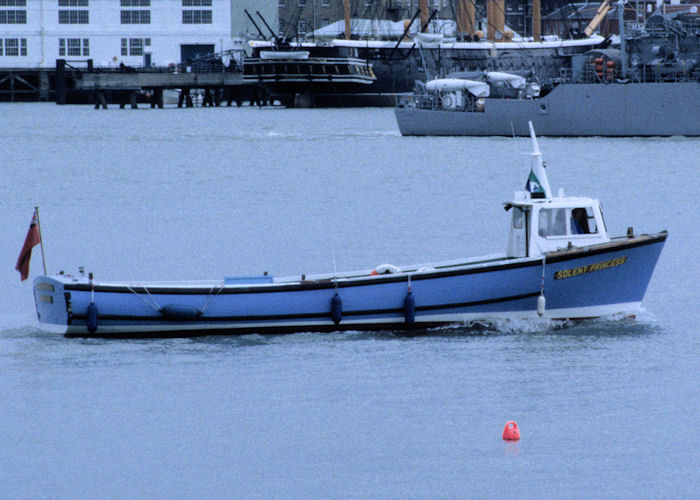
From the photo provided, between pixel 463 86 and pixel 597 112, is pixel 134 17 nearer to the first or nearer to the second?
pixel 463 86

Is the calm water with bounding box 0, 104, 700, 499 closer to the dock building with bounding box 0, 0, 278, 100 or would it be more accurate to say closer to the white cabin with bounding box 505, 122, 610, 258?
the white cabin with bounding box 505, 122, 610, 258

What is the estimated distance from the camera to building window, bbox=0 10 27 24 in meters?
150

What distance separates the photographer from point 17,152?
269ft

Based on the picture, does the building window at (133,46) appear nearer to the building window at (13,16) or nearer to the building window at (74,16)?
the building window at (74,16)

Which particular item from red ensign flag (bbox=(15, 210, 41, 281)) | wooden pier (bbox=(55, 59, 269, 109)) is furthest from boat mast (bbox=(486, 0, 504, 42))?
red ensign flag (bbox=(15, 210, 41, 281))

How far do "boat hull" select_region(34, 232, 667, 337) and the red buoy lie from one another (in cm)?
700

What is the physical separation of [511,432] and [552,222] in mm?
8681

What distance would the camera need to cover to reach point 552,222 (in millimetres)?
27766

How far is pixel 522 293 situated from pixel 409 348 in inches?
109

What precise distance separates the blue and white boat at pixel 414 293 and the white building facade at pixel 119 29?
124m

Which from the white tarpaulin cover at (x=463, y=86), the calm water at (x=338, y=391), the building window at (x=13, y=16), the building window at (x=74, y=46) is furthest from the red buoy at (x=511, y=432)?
the building window at (x=13, y=16)

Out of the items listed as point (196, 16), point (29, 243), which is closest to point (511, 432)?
point (29, 243)

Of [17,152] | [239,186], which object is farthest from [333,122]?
[239,186]

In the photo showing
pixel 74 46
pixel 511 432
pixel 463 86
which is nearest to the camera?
pixel 511 432
